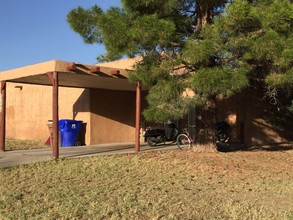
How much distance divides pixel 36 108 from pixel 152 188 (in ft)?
48.4

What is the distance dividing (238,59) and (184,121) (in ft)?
27.1

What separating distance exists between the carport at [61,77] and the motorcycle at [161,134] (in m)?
2.03

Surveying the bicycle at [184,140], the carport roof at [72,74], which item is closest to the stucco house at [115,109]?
the carport roof at [72,74]

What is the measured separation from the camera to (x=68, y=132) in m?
17.8

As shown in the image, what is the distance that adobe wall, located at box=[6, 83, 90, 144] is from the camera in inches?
757

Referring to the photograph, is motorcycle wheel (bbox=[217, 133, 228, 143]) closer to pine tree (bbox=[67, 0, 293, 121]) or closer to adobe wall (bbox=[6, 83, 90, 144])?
pine tree (bbox=[67, 0, 293, 121])

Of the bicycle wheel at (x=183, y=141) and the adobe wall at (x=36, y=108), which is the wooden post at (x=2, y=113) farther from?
the bicycle wheel at (x=183, y=141)

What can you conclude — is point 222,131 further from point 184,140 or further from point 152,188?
point 152,188

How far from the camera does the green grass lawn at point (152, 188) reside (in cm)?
712

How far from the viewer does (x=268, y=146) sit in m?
17.3

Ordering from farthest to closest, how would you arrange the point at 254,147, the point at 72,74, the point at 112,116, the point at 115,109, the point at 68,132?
the point at 115,109, the point at 112,116, the point at 68,132, the point at 254,147, the point at 72,74

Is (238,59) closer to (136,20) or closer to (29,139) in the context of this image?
(136,20)

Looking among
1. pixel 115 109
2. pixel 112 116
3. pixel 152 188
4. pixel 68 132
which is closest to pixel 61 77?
pixel 68 132

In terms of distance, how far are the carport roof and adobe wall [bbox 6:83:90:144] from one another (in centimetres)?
205
